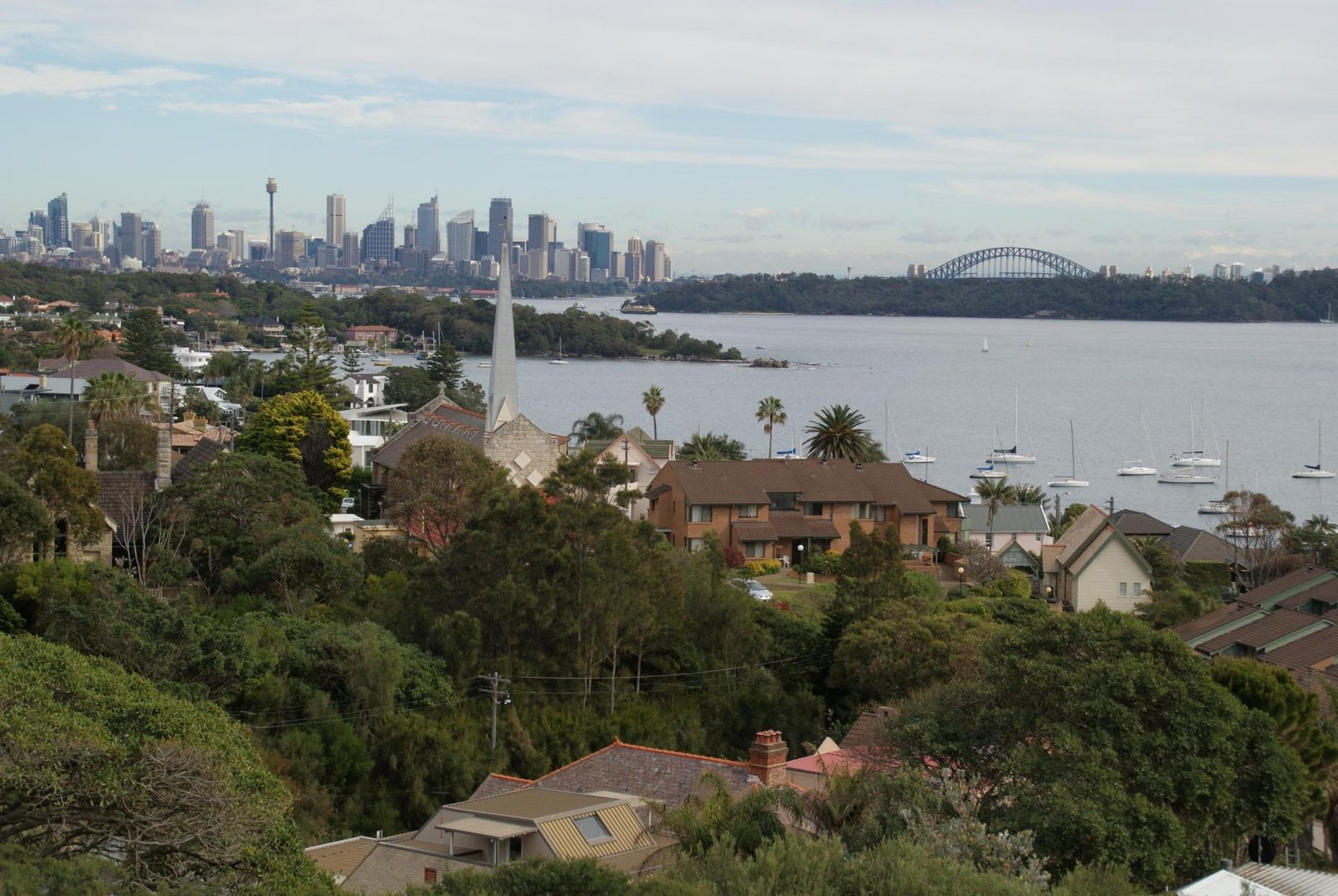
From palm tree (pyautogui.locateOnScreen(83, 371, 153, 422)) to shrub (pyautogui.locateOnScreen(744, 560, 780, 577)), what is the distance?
21.8m

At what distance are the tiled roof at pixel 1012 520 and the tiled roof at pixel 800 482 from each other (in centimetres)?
348

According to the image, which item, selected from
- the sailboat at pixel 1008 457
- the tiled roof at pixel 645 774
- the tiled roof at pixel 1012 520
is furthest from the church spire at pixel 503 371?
the sailboat at pixel 1008 457

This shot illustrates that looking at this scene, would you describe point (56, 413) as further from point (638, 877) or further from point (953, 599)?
point (638, 877)

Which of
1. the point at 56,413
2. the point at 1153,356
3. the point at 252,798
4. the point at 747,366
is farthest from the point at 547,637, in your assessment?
the point at 1153,356

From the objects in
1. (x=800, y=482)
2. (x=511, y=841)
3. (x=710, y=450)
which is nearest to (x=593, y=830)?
(x=511, y=841)

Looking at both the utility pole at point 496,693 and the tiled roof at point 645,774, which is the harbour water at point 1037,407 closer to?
the utility pole at point 496,693

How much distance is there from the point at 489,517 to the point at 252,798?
49.8ft

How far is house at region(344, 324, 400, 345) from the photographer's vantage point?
171 metres

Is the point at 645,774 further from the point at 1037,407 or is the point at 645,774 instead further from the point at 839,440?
the point at 1037,407

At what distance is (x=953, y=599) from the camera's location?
3678 centimetres

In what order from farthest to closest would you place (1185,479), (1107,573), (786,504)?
(1185,479), (786,504), (1107,573)

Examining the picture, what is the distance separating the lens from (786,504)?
1825 inches

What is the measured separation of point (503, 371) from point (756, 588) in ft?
39.2

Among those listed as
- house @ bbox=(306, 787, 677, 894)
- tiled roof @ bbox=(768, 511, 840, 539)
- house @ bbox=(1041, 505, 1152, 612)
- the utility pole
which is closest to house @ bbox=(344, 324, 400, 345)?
tiled roof @ bbox=(768, 511, 840, 539)
